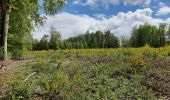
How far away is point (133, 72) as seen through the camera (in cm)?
1280

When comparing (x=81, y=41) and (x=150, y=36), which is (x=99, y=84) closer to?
(x=150, y=36)

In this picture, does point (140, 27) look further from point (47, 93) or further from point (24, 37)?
point (47, 93)

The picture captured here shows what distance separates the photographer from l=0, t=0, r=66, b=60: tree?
2102 cm

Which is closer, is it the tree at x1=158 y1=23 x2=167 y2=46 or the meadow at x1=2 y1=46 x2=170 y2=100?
the meadow at x1=2 y1=46 x2=170 y2=100

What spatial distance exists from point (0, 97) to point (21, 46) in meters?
18.1

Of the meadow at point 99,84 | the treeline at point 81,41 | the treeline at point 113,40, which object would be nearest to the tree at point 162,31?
the treeline at point 113,40

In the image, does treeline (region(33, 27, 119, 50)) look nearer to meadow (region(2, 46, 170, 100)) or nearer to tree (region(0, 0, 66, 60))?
tree (region(0, 0, 66, 60))

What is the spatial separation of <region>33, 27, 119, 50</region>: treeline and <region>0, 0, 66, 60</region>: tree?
6766cm

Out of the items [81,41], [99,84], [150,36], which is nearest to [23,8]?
[99,84]

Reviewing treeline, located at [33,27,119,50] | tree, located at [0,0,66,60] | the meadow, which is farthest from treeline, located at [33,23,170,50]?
the meadow

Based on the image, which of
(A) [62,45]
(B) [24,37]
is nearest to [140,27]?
(A) [62,45]

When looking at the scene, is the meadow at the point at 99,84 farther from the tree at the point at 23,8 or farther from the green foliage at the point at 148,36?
the green foliage at the point at 148,36

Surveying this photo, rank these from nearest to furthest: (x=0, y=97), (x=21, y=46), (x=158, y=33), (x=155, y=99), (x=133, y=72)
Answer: (x=155, y=99)
(x=0, y=97)
(x=133, y=72)
(x=21, y=46)
(x=158, y=33)

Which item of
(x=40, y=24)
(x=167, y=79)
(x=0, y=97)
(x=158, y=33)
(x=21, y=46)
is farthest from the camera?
(x=158, y=33)
